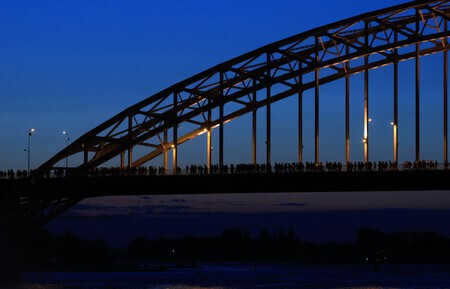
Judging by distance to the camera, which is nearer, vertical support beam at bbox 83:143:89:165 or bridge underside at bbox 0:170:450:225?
bridge underside at bbox 0:170:450:225

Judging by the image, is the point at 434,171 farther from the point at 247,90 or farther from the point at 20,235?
the point at 20,235

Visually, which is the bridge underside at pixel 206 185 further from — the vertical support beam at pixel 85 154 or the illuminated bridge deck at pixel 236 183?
the vertical support beam at pixel 85 154

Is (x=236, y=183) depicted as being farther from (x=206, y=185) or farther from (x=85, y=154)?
(x=85, y=154)

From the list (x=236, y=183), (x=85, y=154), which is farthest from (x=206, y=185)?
(x=85, y=154)

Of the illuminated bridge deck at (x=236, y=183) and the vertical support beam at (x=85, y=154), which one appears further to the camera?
the vertical support beam at (x=85, y=154)

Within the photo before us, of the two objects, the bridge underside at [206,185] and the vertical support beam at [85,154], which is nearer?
the bridge underside at [206,185]

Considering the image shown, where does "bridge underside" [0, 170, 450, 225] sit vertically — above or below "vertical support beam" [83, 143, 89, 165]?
below

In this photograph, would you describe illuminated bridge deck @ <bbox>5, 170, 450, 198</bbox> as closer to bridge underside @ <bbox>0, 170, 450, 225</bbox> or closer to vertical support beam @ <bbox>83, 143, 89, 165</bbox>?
bridge underside @ <bbox>0, 170, 450, 225</bbox>

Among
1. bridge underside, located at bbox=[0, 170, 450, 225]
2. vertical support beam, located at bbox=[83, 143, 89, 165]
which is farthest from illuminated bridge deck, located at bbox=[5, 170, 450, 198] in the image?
vertical support beam, located at bbox=[83, 143, 89, 165]

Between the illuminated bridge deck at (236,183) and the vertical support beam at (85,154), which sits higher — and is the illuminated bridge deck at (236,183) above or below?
below

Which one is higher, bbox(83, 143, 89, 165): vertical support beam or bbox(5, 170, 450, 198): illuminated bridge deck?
bbox(83, 143, 89, 165): vertical support beam

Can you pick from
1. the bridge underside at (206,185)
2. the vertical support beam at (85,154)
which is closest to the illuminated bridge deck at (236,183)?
the bridge underside at (206,185)

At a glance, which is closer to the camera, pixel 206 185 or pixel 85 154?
pixel 206 185

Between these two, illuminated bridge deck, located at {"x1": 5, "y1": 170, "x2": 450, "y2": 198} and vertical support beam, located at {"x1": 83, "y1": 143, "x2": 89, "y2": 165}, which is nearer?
illuminated bridge deck, located at {"x1": 5, "y1": 170, "x2": 450, "y2": 198}
